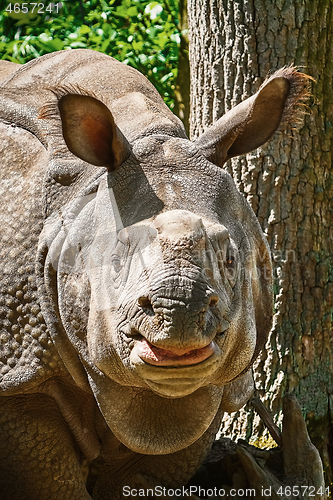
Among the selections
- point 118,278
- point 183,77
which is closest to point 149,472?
point 118,278

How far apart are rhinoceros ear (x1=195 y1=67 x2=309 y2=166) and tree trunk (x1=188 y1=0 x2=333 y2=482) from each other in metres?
1.16

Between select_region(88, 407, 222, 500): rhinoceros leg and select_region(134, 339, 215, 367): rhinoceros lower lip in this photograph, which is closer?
select_region(134, 339, 215, 367): rhinoceros lower lip

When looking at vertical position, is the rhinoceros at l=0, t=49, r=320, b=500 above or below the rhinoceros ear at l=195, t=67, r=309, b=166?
below

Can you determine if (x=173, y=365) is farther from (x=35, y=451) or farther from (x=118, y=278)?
(x=35, y=451)

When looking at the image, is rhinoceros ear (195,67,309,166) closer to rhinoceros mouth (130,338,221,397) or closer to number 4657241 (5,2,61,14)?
rhinoceros mouth (130,338,221,397)

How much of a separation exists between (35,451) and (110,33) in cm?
487

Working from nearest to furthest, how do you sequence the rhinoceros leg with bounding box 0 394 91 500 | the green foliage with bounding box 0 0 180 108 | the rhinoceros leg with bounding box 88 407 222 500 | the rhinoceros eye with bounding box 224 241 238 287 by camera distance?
the rhinoceros eye with bounding box 224 241 238 287
the rhinoceros leg with bounding box 0 394 91 500
the rhinoceros leg with bounding box 88 407 222 500
the green foliage with bounding box 0 0 180 108

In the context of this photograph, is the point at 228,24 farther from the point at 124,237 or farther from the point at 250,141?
the point at 124,237

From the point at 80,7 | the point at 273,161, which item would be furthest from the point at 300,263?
the point at 80,7

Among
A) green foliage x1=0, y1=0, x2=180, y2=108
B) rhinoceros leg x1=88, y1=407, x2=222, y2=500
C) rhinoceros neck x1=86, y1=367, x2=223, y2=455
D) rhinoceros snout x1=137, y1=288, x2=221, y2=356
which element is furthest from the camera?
green foliage x1=0, y1=0, x2=180, y2=108

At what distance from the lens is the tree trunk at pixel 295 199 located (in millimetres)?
4602

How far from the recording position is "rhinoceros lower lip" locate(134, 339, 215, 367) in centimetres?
271

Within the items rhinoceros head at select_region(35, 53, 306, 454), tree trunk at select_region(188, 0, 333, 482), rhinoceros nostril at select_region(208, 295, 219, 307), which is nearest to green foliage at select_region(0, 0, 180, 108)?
tree trunk at select_region(188, 0, 333, 482)

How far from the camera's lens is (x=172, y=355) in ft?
8.94
